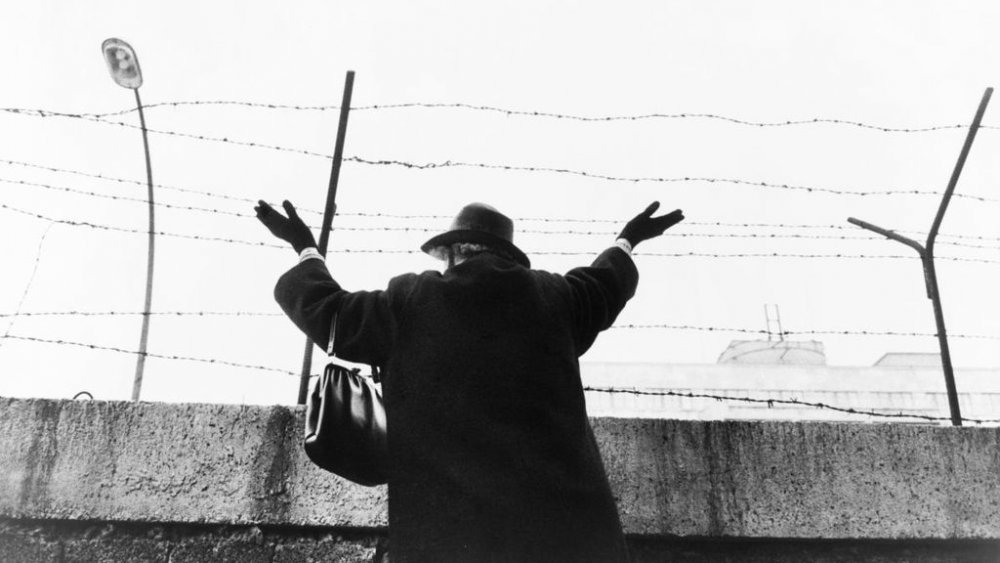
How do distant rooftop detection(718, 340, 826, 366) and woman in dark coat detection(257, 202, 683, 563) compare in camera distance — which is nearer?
woman in dark coat detection(257, 202, 683, 563)

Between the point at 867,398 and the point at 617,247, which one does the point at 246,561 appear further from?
the point at 867,398

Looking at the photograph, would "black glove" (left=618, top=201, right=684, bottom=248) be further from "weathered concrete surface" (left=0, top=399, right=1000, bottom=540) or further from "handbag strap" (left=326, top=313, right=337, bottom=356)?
"handbag strap" (left=326, top=313, right=337, bottom=356)

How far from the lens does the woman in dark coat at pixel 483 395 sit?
175 centimetres

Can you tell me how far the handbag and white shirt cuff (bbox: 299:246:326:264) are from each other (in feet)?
1.02

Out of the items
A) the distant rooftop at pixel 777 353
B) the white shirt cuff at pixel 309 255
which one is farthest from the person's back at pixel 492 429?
the distant rooftop at pixel 777 353

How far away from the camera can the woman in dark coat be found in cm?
175

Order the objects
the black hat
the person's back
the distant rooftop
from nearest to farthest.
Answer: the person's back < the black hat < the distant rooftop

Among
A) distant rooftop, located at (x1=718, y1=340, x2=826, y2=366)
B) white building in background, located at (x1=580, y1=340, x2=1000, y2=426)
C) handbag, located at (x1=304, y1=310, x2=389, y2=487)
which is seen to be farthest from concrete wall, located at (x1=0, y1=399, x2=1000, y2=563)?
distant rooftop, located at (x1=718, y1=340, x2=826, y2=366)

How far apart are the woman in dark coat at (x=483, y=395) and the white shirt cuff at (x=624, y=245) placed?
16cm

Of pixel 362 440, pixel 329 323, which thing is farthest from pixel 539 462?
pixel 329 323

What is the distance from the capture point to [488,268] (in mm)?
2111

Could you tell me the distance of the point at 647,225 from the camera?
2.60 m

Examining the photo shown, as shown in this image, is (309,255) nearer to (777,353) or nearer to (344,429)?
(344,429)

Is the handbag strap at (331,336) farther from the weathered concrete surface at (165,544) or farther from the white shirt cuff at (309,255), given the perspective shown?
the weathered concrete surface at (165,544)
